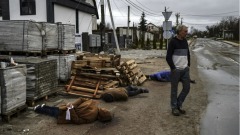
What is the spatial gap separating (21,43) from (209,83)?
7.07 metres

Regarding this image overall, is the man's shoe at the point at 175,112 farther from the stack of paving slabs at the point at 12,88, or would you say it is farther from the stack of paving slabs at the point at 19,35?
the stack of paving slabs at the point at 19,35

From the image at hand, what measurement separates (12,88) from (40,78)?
4.62ft

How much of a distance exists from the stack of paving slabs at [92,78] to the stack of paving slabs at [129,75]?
308 mm

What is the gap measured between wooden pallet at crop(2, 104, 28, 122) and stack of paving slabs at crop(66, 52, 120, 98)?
7.48 feet

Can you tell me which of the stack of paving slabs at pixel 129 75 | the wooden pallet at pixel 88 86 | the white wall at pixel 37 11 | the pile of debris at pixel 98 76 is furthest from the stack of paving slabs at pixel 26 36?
the white wall at pixel 37 11

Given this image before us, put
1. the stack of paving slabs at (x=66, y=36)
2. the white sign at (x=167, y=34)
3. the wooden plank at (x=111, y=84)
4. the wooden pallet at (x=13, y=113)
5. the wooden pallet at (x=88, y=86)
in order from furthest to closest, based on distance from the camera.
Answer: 1. the white sign at (x=167, y=34)
2. the stack of paving slabs at (x=66, y=36)
3. the wooden plank at (x=111, y=84)
4. the wooden pallet at (x=88, y=86)
5. the wooden pallet at (x=13, y=113)

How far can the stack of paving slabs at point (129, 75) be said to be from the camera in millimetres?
10648

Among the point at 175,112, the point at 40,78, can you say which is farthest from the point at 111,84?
the point at 175,112

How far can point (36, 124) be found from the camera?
6406 mm

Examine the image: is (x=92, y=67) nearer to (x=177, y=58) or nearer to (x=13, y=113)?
(x=177, y=58)

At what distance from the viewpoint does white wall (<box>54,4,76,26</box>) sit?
21.5 metres

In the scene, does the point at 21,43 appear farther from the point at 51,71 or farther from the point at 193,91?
the point at 193,91

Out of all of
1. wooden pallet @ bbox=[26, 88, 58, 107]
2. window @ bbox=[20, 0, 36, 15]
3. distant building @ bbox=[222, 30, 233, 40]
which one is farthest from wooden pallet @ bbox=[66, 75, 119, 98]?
distant building @ bbox=[222, 30, 233, 40]

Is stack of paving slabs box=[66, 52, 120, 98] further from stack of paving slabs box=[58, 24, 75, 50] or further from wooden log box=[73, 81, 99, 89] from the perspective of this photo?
stack of paving slabs box=[58, 24, 75, 50]
